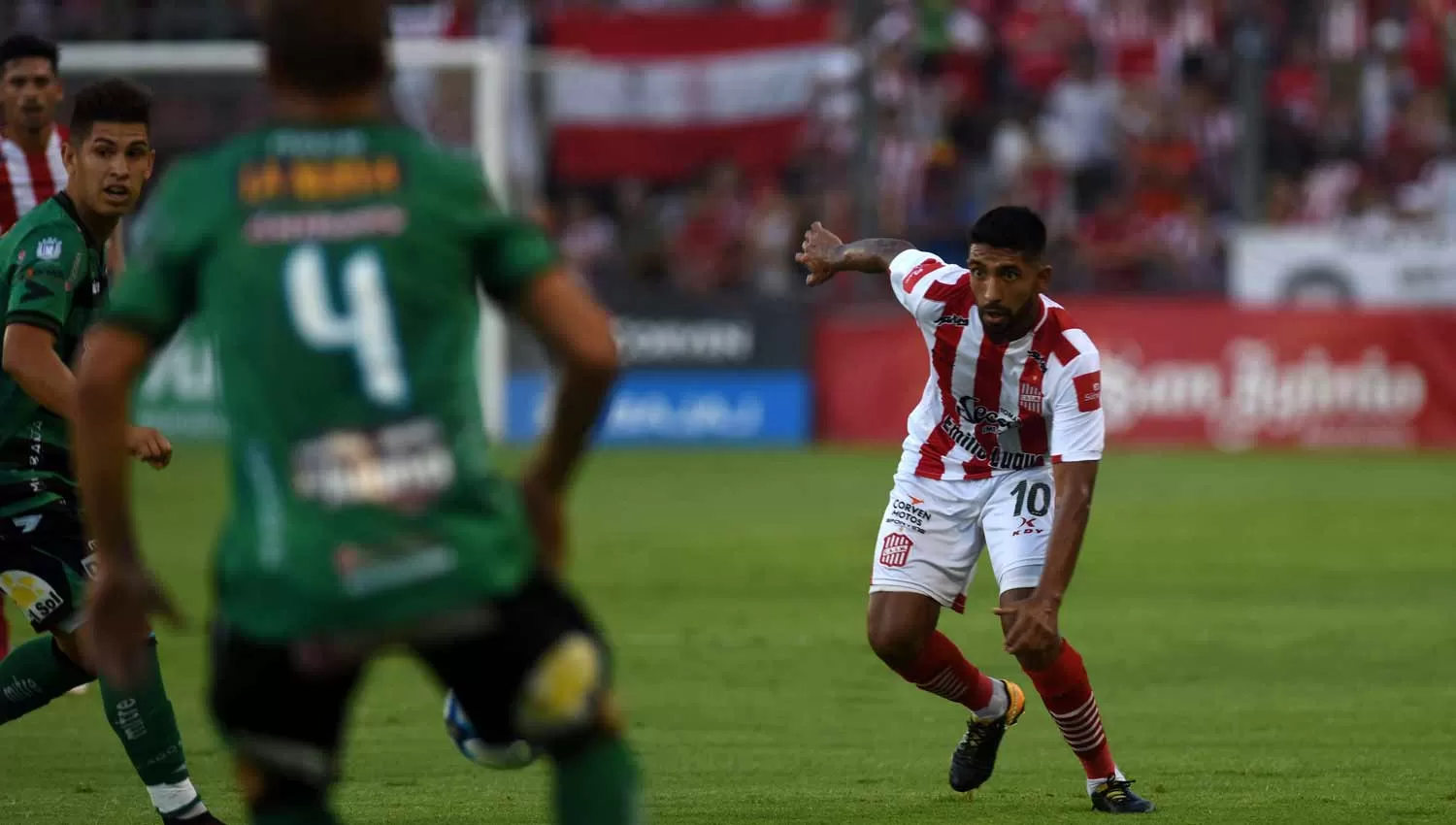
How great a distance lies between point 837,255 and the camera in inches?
299

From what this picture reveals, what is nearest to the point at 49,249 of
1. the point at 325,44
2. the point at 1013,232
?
the point at 325,44

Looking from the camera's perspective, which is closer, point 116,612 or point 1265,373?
point 116,612

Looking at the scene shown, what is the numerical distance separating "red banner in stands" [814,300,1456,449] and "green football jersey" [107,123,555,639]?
19531 mm

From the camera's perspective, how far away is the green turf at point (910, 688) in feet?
24.3

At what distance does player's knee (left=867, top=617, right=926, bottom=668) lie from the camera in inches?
297

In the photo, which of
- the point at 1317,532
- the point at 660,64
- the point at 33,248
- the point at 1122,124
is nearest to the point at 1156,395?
the point at 1122,124

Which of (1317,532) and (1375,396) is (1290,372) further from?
(1317,532)

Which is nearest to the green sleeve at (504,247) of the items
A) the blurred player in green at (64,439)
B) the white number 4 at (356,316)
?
the white number 4 at (356,316)

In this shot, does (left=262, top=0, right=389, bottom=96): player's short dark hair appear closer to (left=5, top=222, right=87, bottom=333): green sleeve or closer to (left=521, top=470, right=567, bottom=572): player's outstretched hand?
(left=521, top=470, right=567, bottom=572): player's outstretched hand

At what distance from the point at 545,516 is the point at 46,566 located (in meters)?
3.50

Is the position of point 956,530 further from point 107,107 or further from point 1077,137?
point 1077,137

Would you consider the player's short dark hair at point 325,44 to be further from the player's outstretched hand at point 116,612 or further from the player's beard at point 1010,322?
the player's beard at point 1010,322

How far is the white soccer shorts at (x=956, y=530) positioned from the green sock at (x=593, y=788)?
3.69 m

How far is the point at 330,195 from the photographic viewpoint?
3836mm
